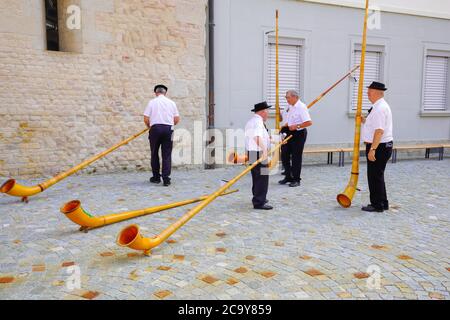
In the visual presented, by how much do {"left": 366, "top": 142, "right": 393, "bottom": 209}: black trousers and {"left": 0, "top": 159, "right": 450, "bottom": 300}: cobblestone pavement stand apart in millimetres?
276

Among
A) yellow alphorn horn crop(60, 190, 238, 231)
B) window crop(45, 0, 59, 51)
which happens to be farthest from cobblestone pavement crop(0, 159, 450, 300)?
window crop(45, 0, 59, 51)

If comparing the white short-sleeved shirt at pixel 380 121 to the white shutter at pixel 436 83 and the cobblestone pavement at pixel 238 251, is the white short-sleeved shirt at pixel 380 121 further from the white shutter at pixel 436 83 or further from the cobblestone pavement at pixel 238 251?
the white shutter at pixel 436 83

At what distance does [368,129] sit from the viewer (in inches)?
232

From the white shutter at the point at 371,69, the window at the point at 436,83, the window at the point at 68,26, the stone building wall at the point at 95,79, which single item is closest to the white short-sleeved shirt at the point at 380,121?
the stone building wall at the point at 95,79

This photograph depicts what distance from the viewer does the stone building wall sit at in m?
8.01

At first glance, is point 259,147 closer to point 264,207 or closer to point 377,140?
point 264,207

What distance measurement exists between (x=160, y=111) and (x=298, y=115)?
2.51m

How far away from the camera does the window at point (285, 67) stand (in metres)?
10.9

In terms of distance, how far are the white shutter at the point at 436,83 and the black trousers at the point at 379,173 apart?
849cm

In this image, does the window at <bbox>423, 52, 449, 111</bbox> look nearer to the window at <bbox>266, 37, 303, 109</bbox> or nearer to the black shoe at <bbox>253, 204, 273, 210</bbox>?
the window at <bbox>266, 37, 303, 109</bbox>

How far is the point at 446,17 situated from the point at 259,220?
1092 centimetres

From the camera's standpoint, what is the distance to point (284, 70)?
11211 millimetres
